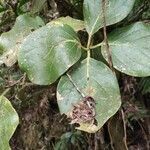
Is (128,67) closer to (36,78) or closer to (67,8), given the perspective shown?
(36,78)

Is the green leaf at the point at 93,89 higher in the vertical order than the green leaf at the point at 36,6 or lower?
lower

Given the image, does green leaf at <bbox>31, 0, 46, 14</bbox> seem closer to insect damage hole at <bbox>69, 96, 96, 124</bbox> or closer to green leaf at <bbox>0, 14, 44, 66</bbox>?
green leaf at <bbox>0, 14, 44, 66</bbox>

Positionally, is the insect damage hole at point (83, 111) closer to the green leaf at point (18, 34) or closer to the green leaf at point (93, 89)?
the green leaf at point (93, 89)

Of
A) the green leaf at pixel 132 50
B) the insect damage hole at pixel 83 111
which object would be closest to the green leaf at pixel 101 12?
the green leaf at pixel 132 50

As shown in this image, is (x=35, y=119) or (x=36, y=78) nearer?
(x=36, y=78)

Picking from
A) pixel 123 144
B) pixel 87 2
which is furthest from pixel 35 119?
pixel 87 2

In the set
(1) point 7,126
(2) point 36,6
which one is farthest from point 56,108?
(1) point 7,126

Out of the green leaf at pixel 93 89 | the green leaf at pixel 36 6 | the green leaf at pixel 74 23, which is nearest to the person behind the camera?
the green leaf at pixel 93 89

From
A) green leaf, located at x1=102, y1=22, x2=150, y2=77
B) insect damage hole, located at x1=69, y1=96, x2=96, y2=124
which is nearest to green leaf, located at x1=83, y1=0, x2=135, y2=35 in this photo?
green leaf, located at x1=102, y1=22, x2=150, y2=77
